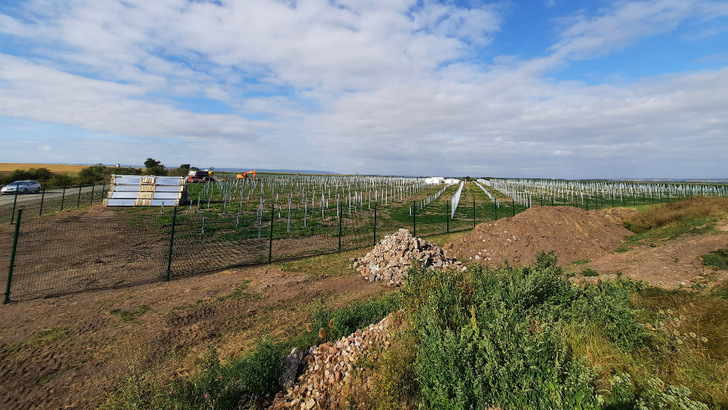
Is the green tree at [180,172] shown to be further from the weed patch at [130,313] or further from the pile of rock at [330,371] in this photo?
the pile of rock at [330,371]

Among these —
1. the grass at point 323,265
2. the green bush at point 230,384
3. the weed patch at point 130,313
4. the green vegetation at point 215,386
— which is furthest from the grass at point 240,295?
the green bush at point 230,384

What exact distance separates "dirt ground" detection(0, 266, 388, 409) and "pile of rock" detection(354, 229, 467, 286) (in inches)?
27.3

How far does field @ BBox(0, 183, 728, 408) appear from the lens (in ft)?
12.5

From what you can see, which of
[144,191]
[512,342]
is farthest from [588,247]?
[144,191]

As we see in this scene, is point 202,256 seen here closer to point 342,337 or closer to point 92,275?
point 92,275

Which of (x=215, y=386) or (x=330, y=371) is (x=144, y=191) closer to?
(x=215, y=386)

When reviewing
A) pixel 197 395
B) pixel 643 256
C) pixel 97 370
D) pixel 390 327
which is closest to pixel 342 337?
pixel 390 327

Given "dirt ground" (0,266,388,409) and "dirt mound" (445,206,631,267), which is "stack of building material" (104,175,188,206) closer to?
"dirt ground" (0,266,388,409)

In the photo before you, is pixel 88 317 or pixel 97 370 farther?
pixel 88 317

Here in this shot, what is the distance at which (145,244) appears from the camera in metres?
14.1

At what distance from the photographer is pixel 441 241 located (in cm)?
1686

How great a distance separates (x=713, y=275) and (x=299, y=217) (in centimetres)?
2063

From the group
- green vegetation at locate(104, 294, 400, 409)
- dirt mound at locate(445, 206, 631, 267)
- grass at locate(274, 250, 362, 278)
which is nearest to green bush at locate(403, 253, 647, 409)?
green vegetation at locate(104, 294, 400, 409)

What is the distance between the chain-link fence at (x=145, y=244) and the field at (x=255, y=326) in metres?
0.63
